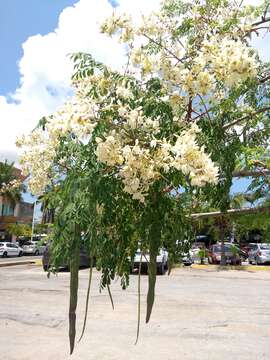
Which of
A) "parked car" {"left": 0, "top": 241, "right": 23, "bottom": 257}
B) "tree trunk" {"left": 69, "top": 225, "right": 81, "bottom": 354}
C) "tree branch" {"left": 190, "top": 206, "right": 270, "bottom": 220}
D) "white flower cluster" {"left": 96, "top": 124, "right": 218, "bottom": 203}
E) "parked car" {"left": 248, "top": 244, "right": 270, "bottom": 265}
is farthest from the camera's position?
"parked car" {"left": 0, "top": 241, "right": 23, "bottom": 257}

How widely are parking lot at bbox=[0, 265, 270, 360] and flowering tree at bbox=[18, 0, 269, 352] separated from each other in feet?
17.4

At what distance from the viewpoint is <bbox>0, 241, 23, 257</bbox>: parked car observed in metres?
49.0

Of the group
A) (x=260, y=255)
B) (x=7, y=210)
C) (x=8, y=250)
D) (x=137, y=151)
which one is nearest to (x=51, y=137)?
(x=137, y=151)

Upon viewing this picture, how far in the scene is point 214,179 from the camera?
225cm

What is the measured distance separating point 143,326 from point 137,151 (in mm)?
8387

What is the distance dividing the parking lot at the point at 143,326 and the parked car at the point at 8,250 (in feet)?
108

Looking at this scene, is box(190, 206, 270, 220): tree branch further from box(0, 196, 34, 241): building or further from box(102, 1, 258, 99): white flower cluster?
box(0, 196, 34, 241): building

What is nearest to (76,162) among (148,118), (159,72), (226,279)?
(148,118)

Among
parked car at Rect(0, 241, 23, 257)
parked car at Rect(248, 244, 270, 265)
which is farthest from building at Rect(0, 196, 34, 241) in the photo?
parked car at Rect(248, 244, 270, 265)

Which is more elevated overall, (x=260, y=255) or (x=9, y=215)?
(x=9, y=215)

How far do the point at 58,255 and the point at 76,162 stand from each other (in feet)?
1.62

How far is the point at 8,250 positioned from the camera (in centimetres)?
4956

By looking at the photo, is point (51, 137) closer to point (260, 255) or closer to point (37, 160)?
point (37, 160)

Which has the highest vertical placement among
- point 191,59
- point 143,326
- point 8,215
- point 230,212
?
point 8,215
